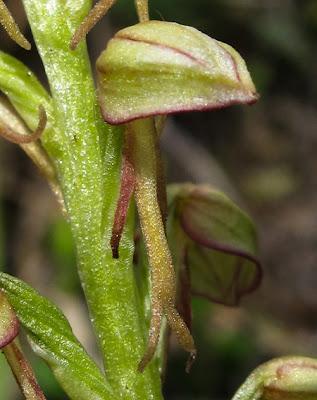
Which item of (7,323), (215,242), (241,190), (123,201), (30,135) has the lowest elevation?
(241,190)

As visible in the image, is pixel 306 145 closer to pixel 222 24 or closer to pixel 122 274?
pixel 222 24

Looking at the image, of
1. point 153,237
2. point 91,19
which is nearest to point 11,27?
point 91,19

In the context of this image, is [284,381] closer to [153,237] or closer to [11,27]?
[153,237]

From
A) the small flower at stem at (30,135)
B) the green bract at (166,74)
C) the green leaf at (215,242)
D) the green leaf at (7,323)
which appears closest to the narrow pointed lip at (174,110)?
the green bract at (166,74)

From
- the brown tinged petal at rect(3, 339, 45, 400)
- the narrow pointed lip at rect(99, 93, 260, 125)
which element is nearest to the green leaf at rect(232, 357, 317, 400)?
the brown tinged petal at rect(3, 339, 45, 400)

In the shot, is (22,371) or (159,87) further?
(22,371)

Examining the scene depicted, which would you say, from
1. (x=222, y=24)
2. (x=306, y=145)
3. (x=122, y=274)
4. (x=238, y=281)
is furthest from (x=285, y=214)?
(x=122, y=274)
